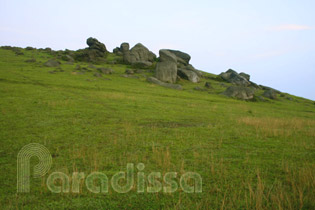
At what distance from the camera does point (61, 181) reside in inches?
274

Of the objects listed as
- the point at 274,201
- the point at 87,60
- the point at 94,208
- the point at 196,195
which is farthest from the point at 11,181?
the point at 87,60

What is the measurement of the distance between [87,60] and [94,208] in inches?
2823

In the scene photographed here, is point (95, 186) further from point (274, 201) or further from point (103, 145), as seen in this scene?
point (274, 201)

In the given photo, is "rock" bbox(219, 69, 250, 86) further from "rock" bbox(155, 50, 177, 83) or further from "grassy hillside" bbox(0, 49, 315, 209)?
"grassy hillside" bbox(0, 49, 315, 209)

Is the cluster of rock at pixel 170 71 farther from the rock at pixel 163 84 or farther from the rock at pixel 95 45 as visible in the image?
the rock at pixel 95 45

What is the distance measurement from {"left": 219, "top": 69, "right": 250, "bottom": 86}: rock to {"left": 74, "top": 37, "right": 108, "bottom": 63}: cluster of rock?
4213 centimetres

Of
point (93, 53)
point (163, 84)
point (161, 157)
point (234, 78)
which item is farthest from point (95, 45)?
point (161, 157)

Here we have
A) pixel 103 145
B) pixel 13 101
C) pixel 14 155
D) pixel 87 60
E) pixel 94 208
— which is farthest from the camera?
pixel 87 60

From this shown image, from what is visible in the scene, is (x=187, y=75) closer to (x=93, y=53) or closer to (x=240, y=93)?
(x=240, y=93)

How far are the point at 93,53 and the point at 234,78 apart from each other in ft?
157

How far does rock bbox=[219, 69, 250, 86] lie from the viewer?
218ft

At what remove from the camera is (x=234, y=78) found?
6869cm

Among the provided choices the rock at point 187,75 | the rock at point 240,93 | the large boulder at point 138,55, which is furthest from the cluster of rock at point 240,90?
the large boulder at point 138,55

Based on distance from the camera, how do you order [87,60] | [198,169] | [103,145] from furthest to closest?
[87,60]
[103,145]
[198,169]
